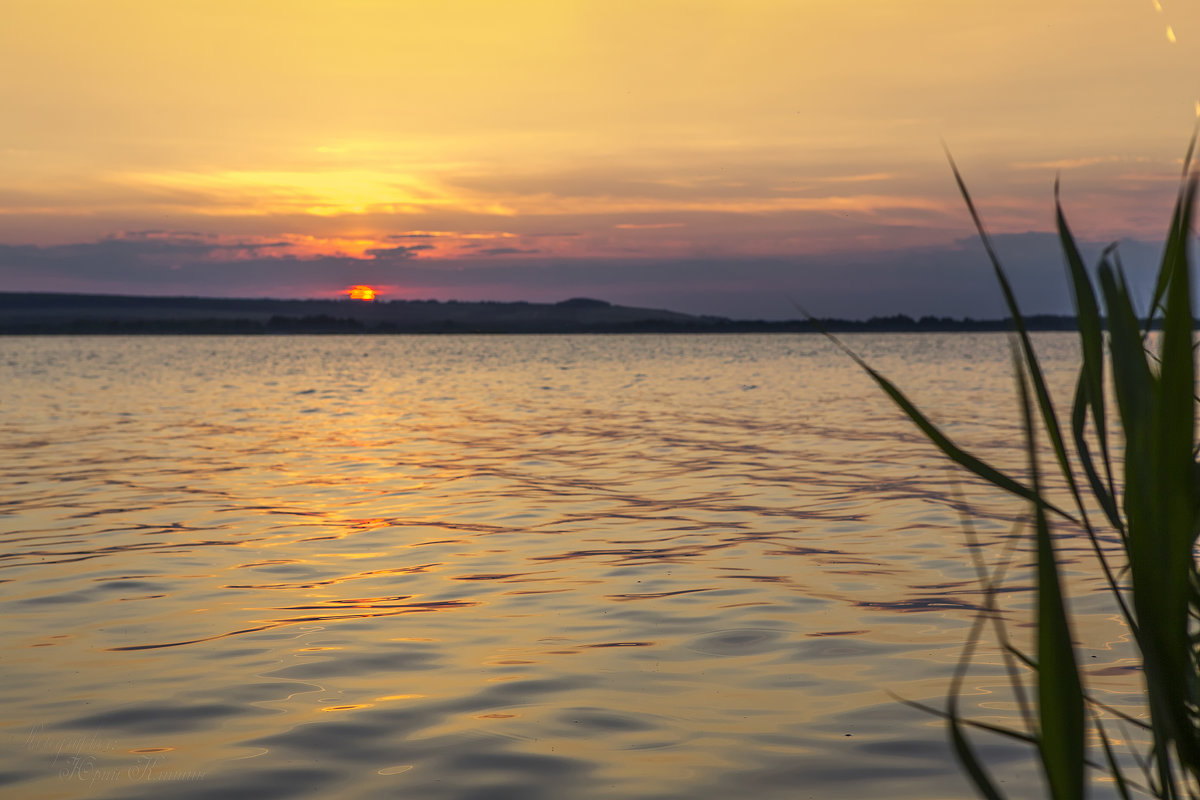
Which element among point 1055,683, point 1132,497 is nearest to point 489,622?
point 1132,497

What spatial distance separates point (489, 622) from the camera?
6969 mm

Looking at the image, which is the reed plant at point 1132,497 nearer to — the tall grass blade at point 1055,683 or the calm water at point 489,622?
the tall grass blade at point 1055,683

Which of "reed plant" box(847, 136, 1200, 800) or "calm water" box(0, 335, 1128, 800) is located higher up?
"reed plant" box(847, 136, 1200, 800)

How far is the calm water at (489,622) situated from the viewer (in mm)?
4695

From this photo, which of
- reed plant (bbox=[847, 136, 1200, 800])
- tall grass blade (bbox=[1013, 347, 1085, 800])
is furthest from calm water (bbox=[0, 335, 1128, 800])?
tall grass blade (bbox=[1013, 347, 1085, 800])

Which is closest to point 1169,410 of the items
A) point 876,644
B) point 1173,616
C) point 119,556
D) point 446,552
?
point 1173,616

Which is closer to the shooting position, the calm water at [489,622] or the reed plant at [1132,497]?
the reed plant at [1132,497]

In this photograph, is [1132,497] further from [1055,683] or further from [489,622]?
[489,622]

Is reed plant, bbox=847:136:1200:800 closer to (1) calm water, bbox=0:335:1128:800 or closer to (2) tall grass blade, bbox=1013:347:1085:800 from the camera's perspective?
(2) tall grass blade, bbox=1013:347:1085:800

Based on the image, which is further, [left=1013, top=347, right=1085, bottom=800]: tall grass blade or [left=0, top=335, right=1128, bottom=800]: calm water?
[left=0, top=335, right=1128, bottom=800]: calm water

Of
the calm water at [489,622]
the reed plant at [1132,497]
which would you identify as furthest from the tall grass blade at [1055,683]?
the calm water at [489,622]

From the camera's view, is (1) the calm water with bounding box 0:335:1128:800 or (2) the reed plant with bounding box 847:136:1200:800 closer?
(2) the reed plant with bounding box 847:136:1200:800

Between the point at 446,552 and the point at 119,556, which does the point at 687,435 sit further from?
the point at 119,556

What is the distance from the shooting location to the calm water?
4.70 metres
